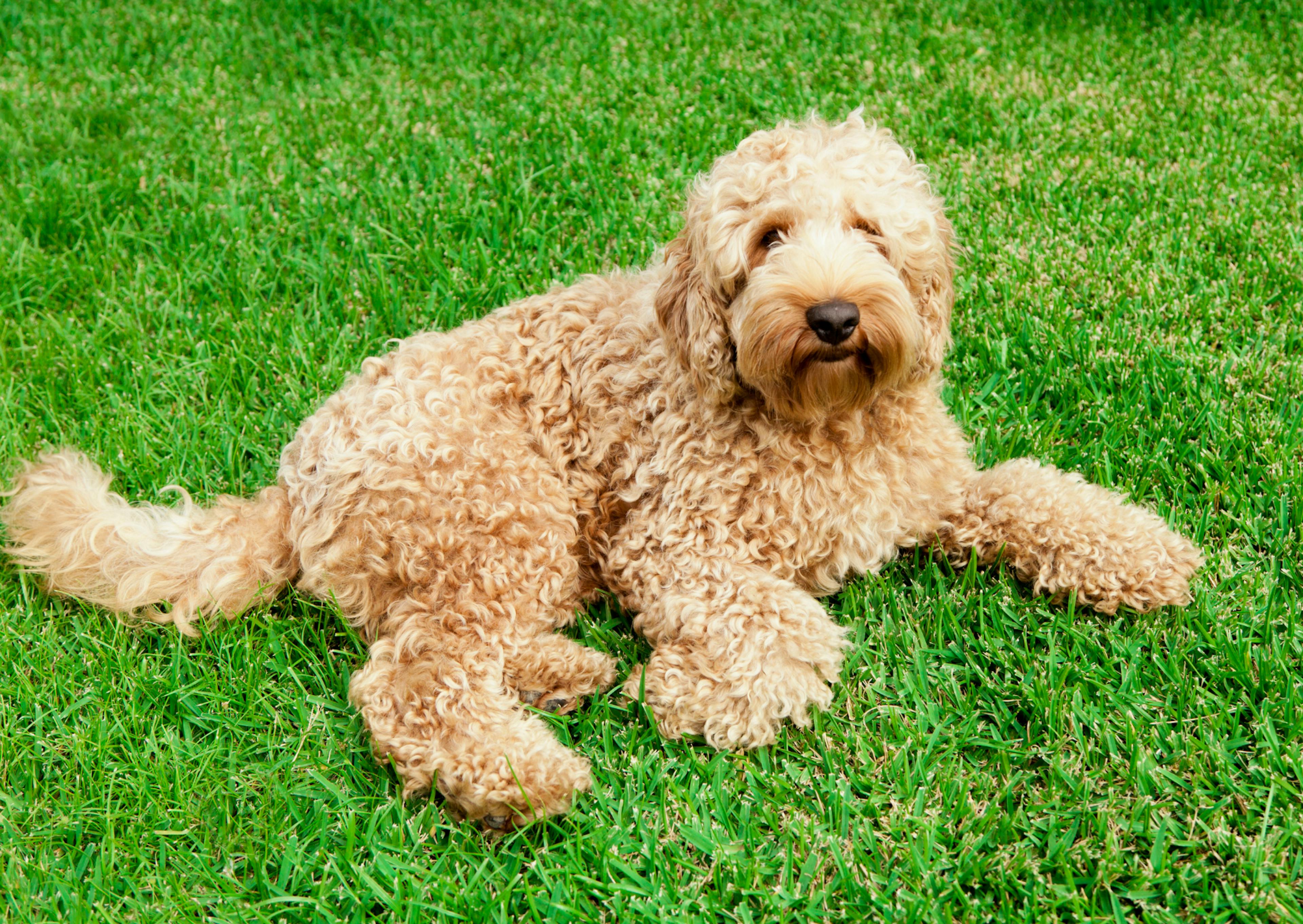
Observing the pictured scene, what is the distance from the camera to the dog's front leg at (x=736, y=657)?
2.99m

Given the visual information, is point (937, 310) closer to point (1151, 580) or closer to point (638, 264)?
point (1151, 580)

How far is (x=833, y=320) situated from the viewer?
280 cm

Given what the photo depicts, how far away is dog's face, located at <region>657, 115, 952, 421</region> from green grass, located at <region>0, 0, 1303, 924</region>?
82cm

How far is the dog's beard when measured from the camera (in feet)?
9.32

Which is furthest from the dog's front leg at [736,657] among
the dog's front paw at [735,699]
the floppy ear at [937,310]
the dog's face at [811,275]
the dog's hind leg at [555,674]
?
the floppy ear at [937,310]

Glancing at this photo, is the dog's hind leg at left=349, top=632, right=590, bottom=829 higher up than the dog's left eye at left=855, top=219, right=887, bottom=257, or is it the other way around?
the dog's left eye at left=855, top=219, right=887, bottom=257

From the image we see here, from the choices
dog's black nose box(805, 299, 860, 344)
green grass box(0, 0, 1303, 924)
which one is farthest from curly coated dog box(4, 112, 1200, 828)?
green grass box(0, 0, 1303, 924)

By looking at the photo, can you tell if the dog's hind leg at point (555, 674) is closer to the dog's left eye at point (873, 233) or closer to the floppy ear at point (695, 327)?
the floppy ear at point (695, 327)

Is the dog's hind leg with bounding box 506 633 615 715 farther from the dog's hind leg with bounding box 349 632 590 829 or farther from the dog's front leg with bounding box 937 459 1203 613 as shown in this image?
the dog's front leg with bounding box 937 459 1203 613

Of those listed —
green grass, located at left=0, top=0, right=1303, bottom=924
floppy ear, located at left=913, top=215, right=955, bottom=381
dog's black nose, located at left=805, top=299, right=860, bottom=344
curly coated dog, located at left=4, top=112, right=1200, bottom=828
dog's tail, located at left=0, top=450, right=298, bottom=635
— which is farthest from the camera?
dog's tail, located at left=0, top=450, right=298, bottom=635

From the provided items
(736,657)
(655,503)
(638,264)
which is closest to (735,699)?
(736,657)

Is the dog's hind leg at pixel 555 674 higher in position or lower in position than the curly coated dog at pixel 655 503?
lower

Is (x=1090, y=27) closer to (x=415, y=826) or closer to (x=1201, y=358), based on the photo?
(x=1201, y=358)

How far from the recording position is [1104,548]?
323cm
